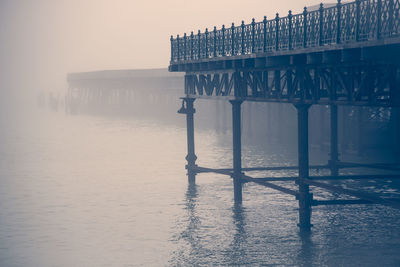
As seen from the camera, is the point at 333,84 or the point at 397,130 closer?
the point at 333,84

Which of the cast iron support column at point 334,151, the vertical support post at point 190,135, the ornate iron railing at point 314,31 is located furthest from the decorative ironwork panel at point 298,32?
the vertical support post at point 190,135

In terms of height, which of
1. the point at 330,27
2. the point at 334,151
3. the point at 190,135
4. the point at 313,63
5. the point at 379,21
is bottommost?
the point at 334,151

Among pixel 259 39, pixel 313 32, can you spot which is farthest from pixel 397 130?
pixel 313 32

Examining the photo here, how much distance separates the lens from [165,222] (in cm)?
3042

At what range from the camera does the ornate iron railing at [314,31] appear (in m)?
21.6

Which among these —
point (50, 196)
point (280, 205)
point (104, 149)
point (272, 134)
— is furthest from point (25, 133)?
point (280, 205)

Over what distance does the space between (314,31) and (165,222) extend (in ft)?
33.3

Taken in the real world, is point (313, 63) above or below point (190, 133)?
above

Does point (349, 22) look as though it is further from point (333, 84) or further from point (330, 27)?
point (333, 84)

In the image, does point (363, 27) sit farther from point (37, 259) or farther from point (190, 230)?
point (37, 259)

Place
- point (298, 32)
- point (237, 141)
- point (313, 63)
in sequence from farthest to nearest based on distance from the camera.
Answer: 1. point (237, 141)
2. point (298, 32)
3. point (313, 63)

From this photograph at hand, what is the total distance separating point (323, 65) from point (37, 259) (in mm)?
11621

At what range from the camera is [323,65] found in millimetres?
24797

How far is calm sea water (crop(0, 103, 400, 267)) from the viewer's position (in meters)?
24.8
